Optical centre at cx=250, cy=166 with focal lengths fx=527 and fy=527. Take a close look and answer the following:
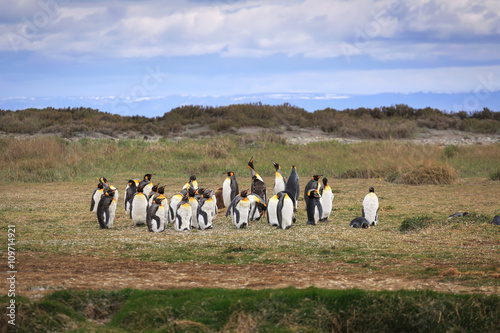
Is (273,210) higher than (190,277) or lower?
higher

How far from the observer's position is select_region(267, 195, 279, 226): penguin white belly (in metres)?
10.4

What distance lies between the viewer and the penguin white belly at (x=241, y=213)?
33.4 feet

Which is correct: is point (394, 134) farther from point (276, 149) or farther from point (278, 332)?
point (278, 332)

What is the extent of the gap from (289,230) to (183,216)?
201 centimetres

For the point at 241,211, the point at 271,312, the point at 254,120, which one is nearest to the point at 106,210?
the point at 241,211

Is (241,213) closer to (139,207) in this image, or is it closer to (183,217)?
(183,217)

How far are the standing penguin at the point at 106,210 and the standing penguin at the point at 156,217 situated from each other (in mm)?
858

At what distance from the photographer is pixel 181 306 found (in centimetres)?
536

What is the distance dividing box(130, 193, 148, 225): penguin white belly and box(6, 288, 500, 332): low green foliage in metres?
4.85

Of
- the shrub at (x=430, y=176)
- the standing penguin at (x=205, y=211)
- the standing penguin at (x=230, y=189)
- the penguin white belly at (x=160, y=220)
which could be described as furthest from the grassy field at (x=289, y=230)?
the standing penguin at (x=230, y=189)

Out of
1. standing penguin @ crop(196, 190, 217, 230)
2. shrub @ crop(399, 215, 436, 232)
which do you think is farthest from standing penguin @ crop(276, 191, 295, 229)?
shrub @ crop(399, 215, 436, 232)

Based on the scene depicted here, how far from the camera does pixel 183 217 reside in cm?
989

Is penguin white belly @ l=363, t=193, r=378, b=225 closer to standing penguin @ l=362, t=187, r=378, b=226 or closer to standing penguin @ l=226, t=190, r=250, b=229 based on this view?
standing penguin @ l=362, t=187, r=378, b=226

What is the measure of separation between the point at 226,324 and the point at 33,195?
11.2m
